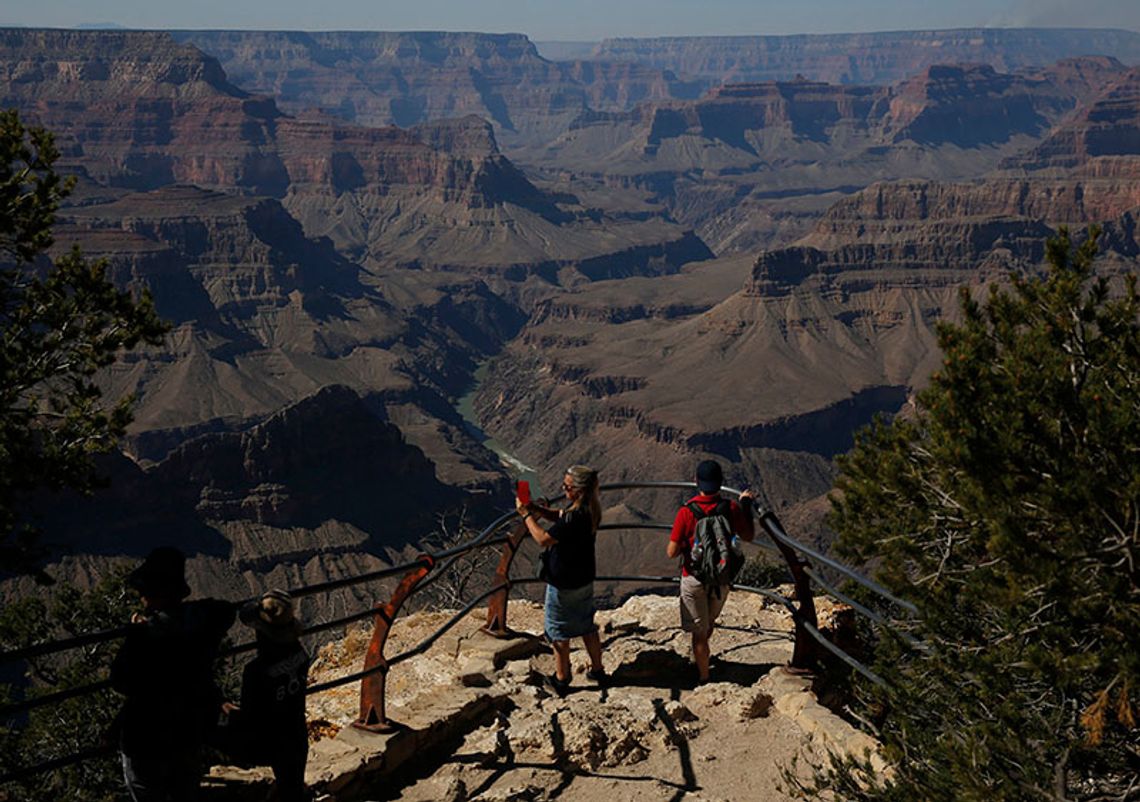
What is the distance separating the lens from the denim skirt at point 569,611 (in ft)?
41.1

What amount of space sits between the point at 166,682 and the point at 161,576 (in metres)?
0.74

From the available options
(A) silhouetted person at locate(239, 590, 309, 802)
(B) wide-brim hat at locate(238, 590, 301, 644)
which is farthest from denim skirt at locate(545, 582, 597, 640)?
(B) wide-brim hat at locate(238, 590, 301, 644)

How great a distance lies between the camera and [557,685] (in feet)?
41.9

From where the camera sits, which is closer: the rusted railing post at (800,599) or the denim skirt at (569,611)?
the rusted railing post at (800,599)

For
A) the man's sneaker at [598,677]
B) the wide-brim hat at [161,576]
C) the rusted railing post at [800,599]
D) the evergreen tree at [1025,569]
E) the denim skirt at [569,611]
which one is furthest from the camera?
the man's sneaker at [598,677]

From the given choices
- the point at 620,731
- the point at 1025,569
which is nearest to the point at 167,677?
the point at 620,731

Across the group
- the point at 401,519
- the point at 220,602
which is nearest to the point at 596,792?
the point at 220,602

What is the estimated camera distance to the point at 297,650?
9.09m

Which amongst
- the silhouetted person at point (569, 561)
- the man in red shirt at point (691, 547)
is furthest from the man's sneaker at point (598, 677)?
the man in red shirt at point (691, 547)

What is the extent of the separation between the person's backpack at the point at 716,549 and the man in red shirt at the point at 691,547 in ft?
0.28

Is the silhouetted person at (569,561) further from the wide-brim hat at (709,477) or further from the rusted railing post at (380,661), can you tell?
the rusted railing post at (380,661)

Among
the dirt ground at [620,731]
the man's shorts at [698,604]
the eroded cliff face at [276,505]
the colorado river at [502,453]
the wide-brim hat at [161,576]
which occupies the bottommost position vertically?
the colorado river at [502,453]

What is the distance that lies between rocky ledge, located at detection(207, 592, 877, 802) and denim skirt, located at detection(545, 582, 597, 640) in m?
0.76

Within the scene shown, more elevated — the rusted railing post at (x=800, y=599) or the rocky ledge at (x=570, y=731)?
the rusted railing post at (x=800, y=599)
